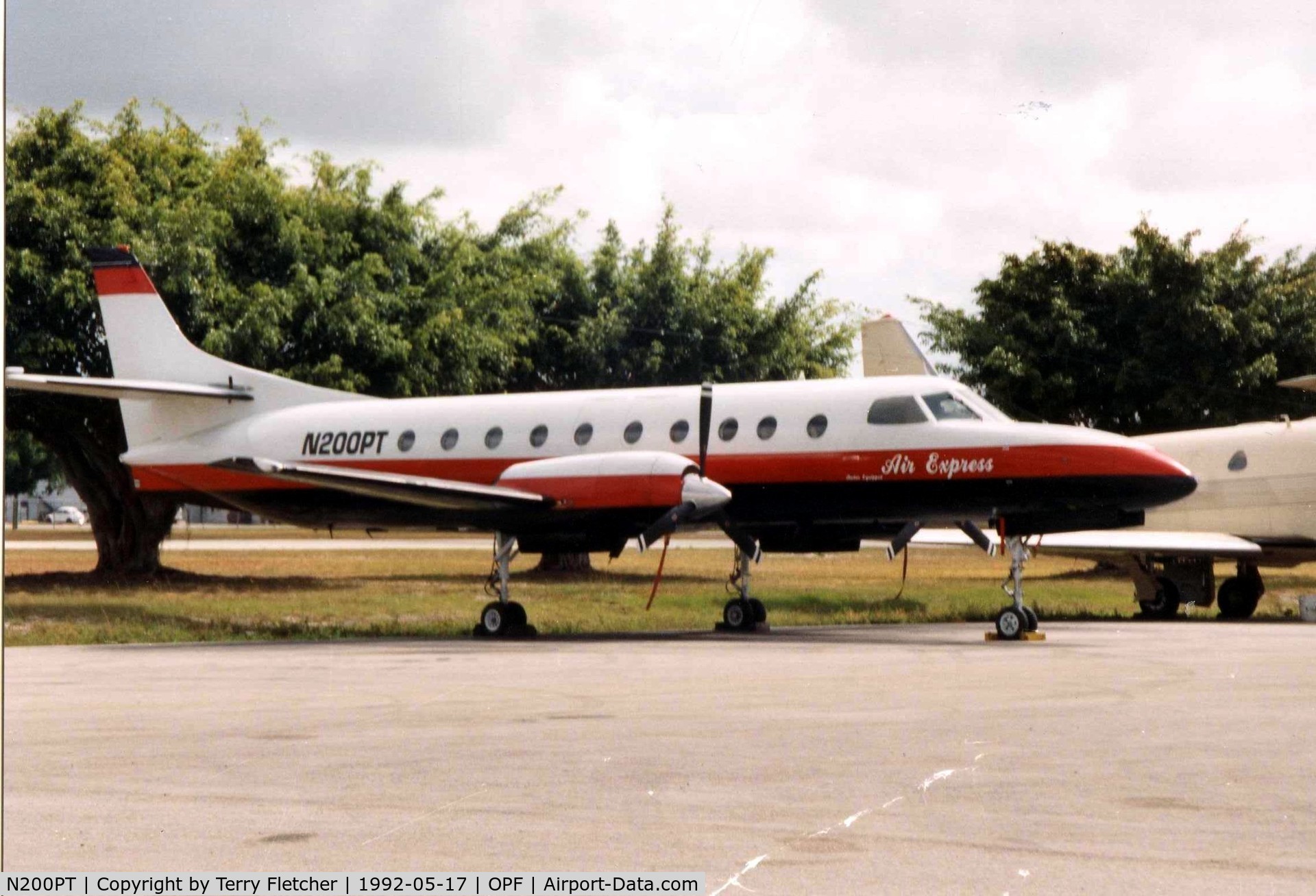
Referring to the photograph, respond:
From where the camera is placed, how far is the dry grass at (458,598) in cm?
2791

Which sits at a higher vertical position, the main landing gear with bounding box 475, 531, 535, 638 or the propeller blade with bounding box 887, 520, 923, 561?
the propeller blade with bounding box 887, 520, 923, 561

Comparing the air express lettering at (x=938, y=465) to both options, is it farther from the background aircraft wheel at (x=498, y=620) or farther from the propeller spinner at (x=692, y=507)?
the background aircraft wheel at (x=498, y=620)

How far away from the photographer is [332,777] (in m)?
9.62

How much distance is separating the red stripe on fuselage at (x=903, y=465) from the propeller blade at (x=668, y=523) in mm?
889

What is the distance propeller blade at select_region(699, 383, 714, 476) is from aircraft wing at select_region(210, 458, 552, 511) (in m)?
2.28

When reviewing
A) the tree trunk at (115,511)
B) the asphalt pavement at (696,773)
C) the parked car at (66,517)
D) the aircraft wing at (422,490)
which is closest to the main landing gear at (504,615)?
the aircraft wing at (422,490)

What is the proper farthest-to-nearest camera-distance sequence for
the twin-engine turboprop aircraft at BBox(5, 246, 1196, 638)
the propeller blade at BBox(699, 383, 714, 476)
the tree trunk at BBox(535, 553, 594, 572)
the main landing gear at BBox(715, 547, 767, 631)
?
the tree trunk at BBox(535, 553, 594, 572)
the main landing gear at BBox(715, 547, 767, 631)
the propeller blade at BBox(699, 383, 714, 476)
the twin-engine turboprop aircraft at BBox(5, 246, 1196, 638)

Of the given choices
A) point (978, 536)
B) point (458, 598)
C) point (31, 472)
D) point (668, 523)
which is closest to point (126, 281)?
point (458, 598)

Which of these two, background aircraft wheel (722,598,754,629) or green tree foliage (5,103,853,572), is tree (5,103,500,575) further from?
background aircraft wheel (722,598,754,629)

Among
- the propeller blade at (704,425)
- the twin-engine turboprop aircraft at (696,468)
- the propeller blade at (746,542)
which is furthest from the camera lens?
the propeller blade at (746,542)

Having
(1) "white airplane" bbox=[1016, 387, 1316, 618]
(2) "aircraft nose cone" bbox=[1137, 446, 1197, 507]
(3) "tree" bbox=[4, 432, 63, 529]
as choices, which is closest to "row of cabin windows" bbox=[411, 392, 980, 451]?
(2) "aircraft nose cone" bbox=[1137, 446, 1197, 507]

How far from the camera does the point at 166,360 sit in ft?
95.5
